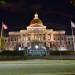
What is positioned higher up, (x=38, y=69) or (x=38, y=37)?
(x=38, y=37)

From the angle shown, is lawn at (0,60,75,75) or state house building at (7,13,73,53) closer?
lawn at (0,60,75,75)

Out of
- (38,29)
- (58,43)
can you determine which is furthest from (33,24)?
(58,43)

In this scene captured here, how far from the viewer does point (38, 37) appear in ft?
381

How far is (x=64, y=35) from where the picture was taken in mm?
117938

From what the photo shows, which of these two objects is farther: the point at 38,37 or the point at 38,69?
the point at 38,37

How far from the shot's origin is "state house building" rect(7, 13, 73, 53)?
114 meters

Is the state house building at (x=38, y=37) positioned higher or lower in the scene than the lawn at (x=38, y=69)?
higher

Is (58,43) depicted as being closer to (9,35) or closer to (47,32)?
(47,32)

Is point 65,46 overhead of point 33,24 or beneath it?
beneath

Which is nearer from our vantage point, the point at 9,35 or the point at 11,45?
the point at 11,45

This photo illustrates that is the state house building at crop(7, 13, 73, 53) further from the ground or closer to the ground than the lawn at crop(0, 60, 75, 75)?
further from the ground

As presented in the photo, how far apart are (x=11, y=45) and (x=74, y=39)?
78.8 feet

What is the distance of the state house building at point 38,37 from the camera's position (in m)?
114

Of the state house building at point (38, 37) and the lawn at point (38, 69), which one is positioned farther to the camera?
the state house building at point (38, 37)
